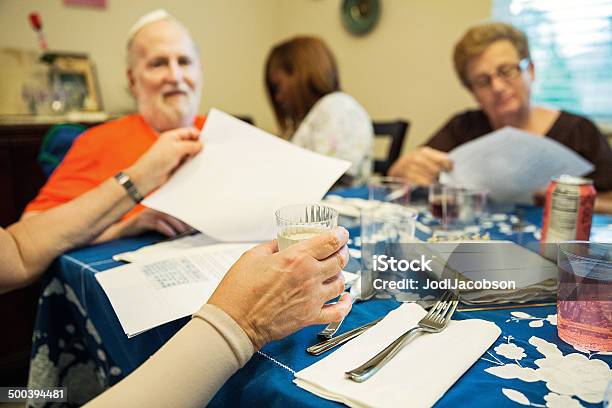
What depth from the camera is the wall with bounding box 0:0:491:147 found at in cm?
236

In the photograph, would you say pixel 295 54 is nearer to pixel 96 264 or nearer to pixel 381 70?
pixel 381 70

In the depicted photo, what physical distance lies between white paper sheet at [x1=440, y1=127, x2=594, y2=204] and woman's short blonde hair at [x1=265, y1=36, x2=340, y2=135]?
1.05 meters

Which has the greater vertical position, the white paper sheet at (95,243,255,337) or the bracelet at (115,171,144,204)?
the bracelet at (115,171,144,204)

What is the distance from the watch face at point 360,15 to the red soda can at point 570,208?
88.4 inches

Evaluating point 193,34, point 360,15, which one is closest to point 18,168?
point 193,34

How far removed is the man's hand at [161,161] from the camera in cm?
96

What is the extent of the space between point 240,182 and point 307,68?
135 centimetres

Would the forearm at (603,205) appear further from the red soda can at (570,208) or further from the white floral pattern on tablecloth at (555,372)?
the white floral pattern on tablecloth at (555,372)

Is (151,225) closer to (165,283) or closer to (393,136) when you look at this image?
(165,283)

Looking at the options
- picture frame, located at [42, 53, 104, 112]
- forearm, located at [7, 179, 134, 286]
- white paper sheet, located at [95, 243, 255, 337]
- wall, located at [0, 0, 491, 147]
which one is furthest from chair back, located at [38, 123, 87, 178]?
wall, located at [0, 0, 491, 147]

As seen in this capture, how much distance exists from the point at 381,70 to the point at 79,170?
81.7 inches

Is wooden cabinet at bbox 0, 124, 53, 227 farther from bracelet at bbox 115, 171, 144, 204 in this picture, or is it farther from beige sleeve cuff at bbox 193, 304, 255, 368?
beige sleeve cuff at bbox 193, 304, 255, 368

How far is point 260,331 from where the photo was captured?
0.50m

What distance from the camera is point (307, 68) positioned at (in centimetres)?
212
